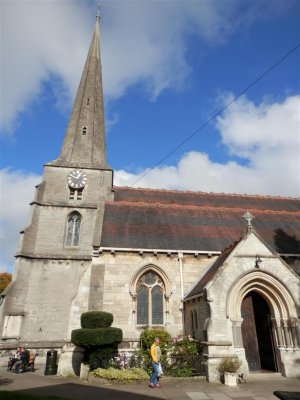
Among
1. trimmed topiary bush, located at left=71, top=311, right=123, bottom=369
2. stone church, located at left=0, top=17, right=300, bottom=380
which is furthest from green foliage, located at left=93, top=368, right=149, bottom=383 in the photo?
stone church, located at left=0, top=17, right=300, bottom=380

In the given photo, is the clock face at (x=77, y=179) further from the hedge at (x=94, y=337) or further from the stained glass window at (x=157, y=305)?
the hedge at (x=94, y=337)

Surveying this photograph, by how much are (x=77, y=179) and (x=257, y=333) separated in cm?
1774

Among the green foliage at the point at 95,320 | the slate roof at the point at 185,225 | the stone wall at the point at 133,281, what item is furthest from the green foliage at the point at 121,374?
the slate roof at the point at 185,225

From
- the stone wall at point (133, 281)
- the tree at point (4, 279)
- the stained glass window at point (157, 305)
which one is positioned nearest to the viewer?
the stone wall at point (133, 281)

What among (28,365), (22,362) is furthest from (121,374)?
(28,365)

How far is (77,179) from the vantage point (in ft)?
82.7

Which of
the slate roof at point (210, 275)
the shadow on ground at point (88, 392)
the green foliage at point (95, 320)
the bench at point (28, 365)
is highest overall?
the slate roof at point (210, 275)

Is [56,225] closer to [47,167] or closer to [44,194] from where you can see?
[44,194]

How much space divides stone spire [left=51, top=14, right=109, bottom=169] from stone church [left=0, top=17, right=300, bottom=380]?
0.20 metres

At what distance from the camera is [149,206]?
869 inches

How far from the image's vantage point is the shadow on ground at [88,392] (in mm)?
9234

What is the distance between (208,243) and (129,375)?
9.23 m

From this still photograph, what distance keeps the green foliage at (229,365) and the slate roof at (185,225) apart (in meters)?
6.97

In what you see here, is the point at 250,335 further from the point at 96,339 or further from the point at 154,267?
the point at 96,339
